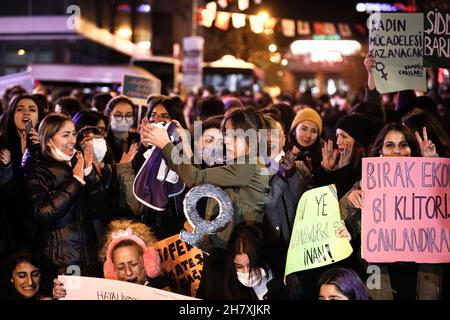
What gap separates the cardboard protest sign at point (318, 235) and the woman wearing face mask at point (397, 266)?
0.13 m

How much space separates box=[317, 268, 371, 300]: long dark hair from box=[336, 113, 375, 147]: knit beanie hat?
1247mm

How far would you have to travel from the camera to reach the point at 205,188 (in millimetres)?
5168

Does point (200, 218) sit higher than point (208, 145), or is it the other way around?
point (208, 145)

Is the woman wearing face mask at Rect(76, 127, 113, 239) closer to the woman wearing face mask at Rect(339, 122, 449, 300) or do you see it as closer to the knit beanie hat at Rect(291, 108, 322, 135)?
the woman wearing face mask at Rect(339, 122, 449, 300)

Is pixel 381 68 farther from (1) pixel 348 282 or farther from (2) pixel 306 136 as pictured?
(1) pixel 348 282

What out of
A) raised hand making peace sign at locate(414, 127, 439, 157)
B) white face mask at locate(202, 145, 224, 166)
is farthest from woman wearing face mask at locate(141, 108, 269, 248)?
raised hand making peace sign at locate(414, 127, 439, 157)

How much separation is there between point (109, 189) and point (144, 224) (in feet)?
1.39

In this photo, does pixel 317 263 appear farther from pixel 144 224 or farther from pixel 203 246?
pixel 144 224

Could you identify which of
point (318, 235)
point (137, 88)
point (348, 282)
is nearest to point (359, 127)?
point (318, 235)

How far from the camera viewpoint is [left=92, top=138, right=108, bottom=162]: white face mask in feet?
19.4

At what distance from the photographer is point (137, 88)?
364 inches

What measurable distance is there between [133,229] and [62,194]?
1.90ft

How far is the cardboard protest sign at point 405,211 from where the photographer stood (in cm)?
509
